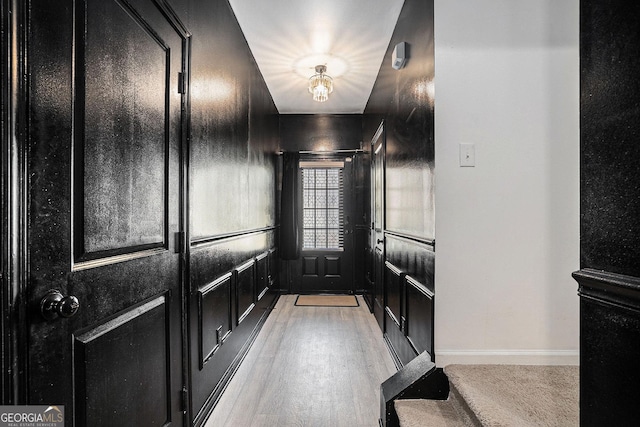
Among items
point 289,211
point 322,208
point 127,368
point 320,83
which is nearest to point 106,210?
point 127,368

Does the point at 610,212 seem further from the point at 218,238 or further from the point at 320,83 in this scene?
the point at 320,83

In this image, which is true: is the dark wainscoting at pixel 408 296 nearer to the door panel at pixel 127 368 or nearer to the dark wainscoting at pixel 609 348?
the dark wainscoting at pixel 609 348

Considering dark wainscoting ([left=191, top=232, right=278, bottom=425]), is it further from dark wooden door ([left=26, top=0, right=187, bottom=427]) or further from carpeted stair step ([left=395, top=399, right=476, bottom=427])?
carpeted stair step ([left=395, top=399, right=476, bottom=427])

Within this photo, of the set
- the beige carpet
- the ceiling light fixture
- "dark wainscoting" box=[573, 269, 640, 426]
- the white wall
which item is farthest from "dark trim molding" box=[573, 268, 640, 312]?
the ceiling light fixture

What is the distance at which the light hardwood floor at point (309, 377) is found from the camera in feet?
7.44

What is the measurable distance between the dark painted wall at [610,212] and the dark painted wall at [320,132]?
4.75 meters

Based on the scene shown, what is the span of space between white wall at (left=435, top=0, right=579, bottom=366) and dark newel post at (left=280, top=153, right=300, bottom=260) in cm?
365

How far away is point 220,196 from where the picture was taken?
2549 mm

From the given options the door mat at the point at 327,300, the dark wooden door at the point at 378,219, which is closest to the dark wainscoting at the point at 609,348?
the dark wooden door at the point at 378,219

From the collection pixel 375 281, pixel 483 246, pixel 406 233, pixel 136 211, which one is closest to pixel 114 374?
pixel 136 211

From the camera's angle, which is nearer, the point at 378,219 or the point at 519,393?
the point at 519,393

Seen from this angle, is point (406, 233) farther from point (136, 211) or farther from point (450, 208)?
point (136, 211)

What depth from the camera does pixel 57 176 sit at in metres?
1.04

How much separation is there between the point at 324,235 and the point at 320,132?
4.83ft
